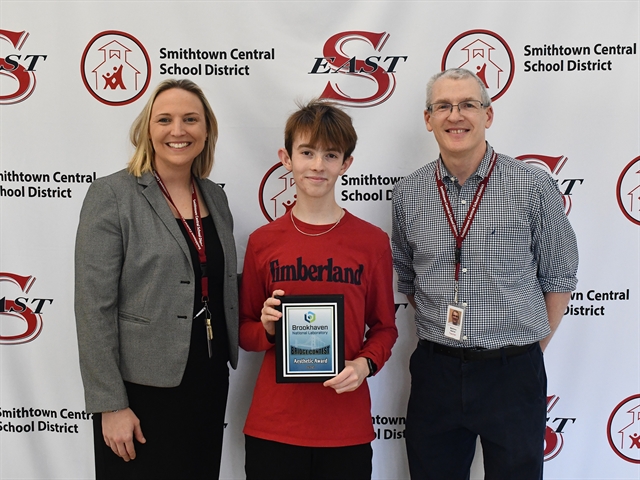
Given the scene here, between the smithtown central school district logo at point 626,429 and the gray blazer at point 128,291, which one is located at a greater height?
the gray blazer at point 128,291

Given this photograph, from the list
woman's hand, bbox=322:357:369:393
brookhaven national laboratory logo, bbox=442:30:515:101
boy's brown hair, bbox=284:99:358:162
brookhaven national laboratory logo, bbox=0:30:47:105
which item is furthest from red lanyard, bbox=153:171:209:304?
brookhaven national laboratory logo, bbox=442:30:515:101

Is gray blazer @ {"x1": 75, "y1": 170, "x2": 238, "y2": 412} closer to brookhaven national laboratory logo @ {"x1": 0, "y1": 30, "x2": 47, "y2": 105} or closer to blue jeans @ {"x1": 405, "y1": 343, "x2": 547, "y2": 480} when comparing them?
blue jeans @ {"x1": 405, "y1": 343, "x2": 547, "y2": 480}

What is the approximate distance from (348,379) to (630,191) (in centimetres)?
169

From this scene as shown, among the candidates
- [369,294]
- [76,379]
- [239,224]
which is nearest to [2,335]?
[76,379]

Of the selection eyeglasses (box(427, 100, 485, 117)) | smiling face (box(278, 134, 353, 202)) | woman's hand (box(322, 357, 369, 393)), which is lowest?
woman's hand (box(322, 357, 369, 393))

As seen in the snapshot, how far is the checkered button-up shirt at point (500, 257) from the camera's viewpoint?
6.10ft

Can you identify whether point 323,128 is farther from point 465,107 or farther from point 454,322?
point 454,322

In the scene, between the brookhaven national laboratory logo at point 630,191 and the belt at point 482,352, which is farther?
the brookhaven national laboratory logo at point 630,191

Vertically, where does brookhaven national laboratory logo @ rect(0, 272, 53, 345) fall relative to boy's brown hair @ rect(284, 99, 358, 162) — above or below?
below

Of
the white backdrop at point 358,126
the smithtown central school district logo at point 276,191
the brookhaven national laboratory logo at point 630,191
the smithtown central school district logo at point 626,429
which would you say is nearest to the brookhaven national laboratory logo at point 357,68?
the white backdrop at point 358,126

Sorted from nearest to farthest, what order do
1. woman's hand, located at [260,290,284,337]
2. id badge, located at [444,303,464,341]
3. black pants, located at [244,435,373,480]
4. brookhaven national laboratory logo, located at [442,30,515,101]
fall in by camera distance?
1. woman's hand, located at [260,290,284,337]
2. black pants, located at [244,435,373,480]
3. id badge, located at [444,303,464,341]
4. brookhaven national laboratory logo, located at [442,30,515,101]

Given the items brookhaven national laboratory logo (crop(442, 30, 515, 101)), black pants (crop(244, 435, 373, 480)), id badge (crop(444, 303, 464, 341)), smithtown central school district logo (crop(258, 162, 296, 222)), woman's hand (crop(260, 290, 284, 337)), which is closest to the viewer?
woman's hand (crop(260, 290, 284, 337))

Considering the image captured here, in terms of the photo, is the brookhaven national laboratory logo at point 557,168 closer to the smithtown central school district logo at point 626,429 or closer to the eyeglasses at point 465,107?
the eyeglasses at point 465,107

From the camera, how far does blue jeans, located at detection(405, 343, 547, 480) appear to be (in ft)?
6.10
